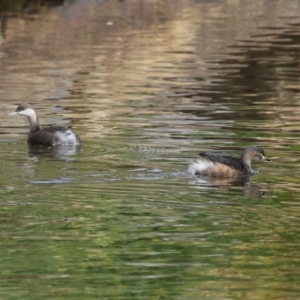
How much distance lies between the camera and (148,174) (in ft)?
44.3

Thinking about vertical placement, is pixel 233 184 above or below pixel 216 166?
below

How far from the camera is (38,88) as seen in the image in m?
21.5

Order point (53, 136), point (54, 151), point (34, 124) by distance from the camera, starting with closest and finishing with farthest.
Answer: point (54, 151) → point (53, 136) → point (34, 124)

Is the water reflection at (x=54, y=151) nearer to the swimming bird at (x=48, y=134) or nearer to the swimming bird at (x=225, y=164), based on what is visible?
the swimming bird at (x=48, y=134)

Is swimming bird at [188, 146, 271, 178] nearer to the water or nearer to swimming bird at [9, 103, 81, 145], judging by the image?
the water

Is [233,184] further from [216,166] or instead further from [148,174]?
[148,174]

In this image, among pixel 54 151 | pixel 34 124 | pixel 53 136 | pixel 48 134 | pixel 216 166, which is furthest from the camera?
pixel 34 124

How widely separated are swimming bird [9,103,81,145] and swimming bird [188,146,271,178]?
7.58 ft

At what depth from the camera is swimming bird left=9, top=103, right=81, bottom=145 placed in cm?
1554

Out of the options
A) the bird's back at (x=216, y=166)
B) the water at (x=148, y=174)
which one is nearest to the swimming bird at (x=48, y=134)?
the water at (x=148, y=174)

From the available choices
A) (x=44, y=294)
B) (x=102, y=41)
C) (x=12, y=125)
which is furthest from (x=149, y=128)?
(x=102, y=41)

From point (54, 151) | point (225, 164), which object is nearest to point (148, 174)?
point (225, 164)

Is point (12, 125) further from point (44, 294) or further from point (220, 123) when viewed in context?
point (44, 294)

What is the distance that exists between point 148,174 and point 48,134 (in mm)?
2992
